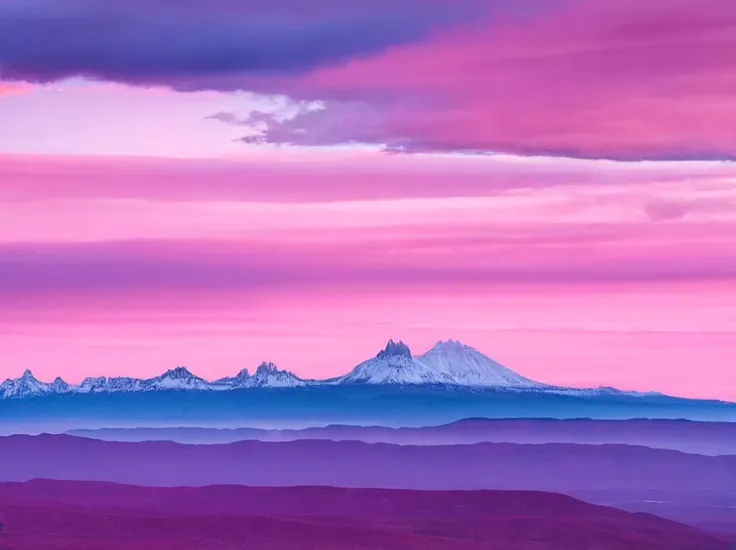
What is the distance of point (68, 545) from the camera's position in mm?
176125

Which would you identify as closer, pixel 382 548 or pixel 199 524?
pixel 382 548

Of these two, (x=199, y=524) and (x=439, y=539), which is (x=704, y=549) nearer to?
(x=439, y=539)

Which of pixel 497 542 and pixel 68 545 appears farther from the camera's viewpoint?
pixel 497 542

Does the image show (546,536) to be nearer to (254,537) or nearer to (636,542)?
(636,542)

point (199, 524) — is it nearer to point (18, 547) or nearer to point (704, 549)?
point (18, 547)

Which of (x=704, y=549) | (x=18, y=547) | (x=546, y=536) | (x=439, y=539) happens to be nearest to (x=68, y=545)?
(x=18, y=547)

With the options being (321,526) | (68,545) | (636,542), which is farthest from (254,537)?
(636,542)

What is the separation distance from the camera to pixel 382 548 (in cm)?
18288

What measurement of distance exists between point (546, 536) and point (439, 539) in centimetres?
1202

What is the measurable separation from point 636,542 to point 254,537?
126 feet

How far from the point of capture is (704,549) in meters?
197

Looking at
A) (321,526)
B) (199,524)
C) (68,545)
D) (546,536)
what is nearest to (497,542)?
(546,536)

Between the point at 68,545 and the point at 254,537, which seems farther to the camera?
the point at 254,537

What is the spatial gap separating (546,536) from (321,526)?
23.4 m
